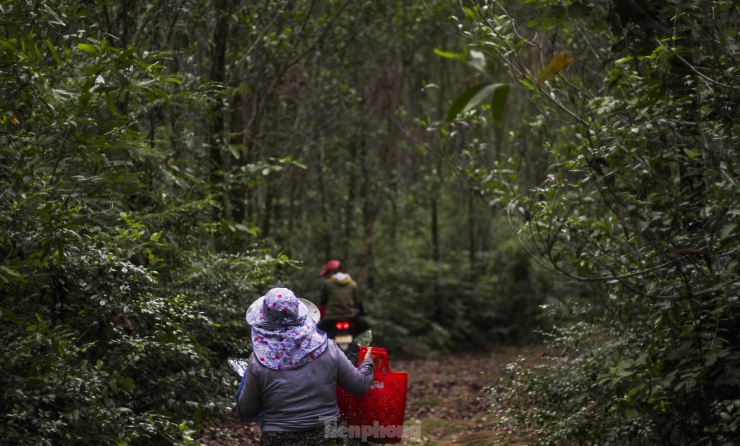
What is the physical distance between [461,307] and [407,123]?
5.08 m

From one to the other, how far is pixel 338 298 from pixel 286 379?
883 centimetres

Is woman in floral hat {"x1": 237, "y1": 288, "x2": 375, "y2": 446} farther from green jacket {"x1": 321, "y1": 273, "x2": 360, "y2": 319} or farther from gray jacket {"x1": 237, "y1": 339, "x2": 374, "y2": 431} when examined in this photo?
green jacket {"x1": 321, "y1": 273, "x2": 360, "y2": 319}

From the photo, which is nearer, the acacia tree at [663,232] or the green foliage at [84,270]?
the green foliage at [84,270]

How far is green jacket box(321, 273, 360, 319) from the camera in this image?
44.9 feet

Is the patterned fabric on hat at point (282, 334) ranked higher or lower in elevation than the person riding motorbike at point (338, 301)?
higher

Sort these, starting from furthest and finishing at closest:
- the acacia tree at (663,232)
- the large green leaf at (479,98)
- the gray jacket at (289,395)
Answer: the acacia tree at (663,232)
the gray jacket at (289,395)
the large green leaf at (479,98)

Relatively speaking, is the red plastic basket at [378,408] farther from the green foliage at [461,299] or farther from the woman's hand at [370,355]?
the green foliage at [461,299]

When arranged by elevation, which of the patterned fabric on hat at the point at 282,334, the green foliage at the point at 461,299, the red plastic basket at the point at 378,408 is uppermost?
the patterned fabric on hat at the point at 282,334

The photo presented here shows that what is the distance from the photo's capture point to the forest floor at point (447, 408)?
28.5 ft

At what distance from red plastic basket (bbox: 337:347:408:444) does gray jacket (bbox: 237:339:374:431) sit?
518 millimetres

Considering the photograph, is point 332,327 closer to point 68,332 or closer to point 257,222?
point 257,222

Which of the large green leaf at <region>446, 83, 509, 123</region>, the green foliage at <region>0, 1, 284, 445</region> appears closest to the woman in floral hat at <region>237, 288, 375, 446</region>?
the green foliage at <region>0, 1, 284, 445</region>

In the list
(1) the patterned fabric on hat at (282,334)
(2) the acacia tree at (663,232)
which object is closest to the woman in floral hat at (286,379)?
(1) the patterned fabric on hat at (282,334)

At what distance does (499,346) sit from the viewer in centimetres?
2111
